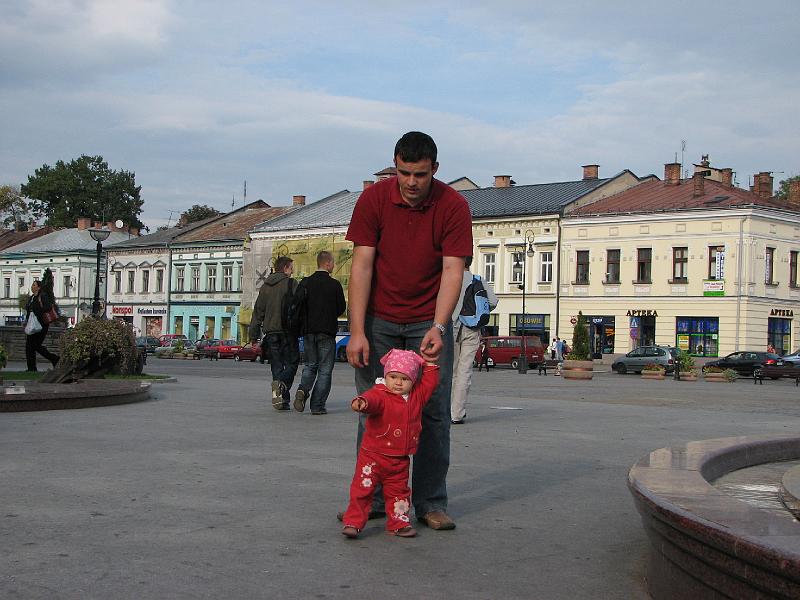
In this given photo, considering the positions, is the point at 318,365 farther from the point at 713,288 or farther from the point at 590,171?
the point at 590,171

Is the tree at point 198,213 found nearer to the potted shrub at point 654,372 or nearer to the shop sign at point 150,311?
the shop sign at point 150,311

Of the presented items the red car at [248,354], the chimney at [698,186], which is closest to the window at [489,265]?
the chimney at [698,186]

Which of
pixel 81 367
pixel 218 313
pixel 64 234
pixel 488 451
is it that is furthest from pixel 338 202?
pixel 488 451

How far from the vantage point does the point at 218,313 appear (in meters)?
82.8

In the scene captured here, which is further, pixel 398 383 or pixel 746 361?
pixel 746 361

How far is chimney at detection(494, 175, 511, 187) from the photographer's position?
73250mm

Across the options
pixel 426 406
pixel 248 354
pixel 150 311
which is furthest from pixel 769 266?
pixel 426 406

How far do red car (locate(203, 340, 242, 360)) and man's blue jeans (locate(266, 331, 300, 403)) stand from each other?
52547mm

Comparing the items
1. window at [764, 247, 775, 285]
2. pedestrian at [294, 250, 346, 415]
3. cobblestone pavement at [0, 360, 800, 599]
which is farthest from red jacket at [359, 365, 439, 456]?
window at [764, 247, 775, 285]

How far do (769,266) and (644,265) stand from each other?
6.60 metres

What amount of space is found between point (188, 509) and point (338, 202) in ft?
252

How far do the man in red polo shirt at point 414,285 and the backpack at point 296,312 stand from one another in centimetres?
653

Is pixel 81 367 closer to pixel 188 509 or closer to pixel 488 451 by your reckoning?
pixel 488 451

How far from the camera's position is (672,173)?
6394cm
